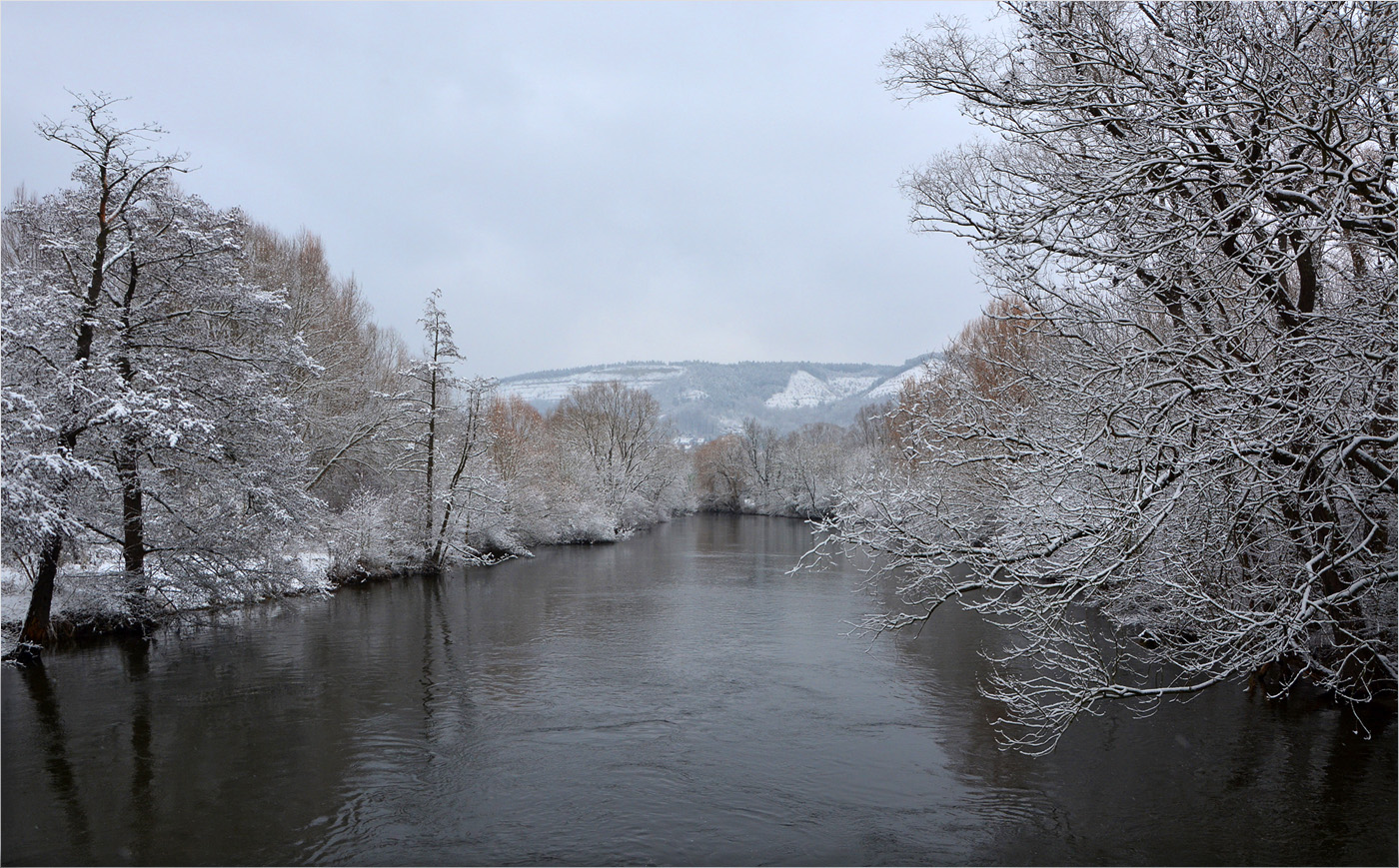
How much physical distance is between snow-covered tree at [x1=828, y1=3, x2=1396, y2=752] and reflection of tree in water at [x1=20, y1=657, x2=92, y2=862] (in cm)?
847

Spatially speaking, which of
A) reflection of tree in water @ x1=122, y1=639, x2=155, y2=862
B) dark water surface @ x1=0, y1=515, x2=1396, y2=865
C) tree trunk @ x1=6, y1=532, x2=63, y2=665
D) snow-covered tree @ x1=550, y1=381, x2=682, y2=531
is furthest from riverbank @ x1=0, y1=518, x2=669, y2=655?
snow-covered tree @ x1=550, y1=381, x2=682, y2=531

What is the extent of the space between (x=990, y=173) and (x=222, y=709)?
12945 millimetres

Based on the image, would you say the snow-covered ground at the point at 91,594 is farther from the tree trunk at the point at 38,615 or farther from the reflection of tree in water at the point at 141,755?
the reflection of tree in water at the point at 141,755

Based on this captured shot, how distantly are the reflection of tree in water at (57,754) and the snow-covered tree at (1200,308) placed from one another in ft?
27.8

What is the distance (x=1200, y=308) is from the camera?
26.9 feet

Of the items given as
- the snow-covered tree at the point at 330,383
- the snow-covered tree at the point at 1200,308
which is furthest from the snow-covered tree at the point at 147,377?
the snow-covered tree at the point at 1200,308

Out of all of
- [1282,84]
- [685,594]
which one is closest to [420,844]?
[1282,84]

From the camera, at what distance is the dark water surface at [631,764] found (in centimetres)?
859

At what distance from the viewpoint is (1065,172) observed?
8.45 metres

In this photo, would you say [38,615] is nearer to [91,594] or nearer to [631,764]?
[91,594]

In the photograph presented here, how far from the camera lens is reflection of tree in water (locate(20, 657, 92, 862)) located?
866 cm

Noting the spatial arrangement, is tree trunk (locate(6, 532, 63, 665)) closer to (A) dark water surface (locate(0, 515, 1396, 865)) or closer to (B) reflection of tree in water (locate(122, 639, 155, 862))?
(A) dark water surface (locate(0, 515, 1396, 865))

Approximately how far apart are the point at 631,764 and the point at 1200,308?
811cm

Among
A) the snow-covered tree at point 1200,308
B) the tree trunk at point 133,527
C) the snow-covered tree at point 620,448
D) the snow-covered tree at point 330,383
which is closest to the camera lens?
the snow-covered tree at point 1200,308
